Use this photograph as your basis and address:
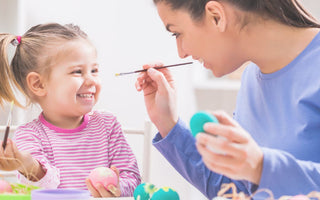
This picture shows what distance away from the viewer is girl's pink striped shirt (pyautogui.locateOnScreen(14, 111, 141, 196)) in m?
1.44

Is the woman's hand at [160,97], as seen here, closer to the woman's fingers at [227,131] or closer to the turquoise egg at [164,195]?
the turquoise egg at [164,195]

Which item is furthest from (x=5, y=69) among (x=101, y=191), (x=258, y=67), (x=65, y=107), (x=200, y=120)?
(x=200, y=120)

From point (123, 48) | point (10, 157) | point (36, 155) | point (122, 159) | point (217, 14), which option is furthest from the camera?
point (123, 48)

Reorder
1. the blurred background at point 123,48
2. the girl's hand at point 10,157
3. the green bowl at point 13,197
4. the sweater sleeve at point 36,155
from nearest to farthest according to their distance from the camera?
the green bowl at point 13,197
the girl's hand at point 10,157
the sweater sleeve at point 36,155
the blurred background at point 123,48

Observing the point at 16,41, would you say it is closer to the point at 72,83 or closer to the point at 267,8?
the point at 72,83

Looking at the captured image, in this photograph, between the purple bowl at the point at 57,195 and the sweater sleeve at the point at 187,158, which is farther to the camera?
the sweater sleeve at the point at 187,158

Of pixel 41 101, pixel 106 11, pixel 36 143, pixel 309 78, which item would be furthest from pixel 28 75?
pixel 309 78

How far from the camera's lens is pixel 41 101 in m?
1.56

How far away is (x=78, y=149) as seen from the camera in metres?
1.51

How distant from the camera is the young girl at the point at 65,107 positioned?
1470mm

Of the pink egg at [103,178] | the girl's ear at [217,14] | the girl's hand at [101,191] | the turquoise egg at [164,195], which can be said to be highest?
the girl's ear at [217,14]

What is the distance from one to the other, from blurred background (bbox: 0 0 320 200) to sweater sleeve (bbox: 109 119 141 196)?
0.51 meters

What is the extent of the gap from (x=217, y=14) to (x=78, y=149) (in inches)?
27.4

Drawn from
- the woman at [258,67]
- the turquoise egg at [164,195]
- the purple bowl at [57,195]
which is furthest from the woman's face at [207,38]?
the purple bowl at [57,195]
